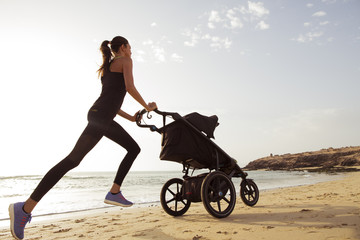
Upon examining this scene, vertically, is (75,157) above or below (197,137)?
below

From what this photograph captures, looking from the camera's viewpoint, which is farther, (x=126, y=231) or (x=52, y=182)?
(x=126, y=231)

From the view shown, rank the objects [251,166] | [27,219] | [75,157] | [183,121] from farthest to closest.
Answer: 1. [251,166]
2. [183,121]
3. [75,157]
4. [27,219]

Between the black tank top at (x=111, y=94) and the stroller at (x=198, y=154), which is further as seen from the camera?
the stroller at (x=198, y=154)

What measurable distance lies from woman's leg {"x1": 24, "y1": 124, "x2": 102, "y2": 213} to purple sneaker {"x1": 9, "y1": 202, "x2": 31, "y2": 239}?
0.05m

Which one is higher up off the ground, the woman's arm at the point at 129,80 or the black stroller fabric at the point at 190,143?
the woman's arm at the point at 129,80

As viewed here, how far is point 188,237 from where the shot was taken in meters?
2.70

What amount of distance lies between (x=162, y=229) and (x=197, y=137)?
50.5 inches

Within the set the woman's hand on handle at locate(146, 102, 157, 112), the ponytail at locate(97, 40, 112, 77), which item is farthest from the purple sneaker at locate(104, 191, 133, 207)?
the ponytail at locate(97, 40, 112, 77)

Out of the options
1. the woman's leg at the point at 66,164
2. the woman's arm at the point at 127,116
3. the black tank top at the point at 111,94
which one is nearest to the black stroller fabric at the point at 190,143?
the woman's arm at the point at 127,116

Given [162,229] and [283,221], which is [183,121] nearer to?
[162,229]

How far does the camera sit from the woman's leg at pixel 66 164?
231 centimetres

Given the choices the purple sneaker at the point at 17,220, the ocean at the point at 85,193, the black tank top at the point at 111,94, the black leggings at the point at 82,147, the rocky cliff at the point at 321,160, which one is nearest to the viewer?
the purple sneaker at the point at 17,220

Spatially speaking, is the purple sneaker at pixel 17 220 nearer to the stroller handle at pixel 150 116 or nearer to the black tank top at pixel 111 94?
the black tank top at pixel 111 94

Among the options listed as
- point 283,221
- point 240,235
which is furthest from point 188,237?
point 283,221
